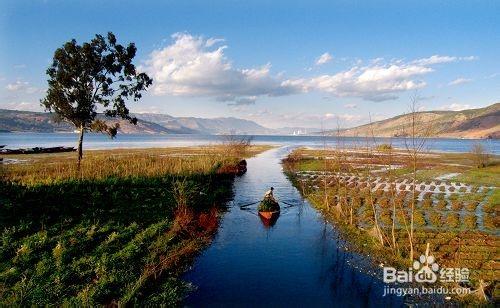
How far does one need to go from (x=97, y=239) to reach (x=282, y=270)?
35.7 feet

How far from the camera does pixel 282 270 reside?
20.9 metres

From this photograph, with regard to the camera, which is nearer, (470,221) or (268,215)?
(470,221)

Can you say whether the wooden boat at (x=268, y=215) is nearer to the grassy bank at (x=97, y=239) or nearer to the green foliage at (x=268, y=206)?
the green foliage at (x=268, y=206)

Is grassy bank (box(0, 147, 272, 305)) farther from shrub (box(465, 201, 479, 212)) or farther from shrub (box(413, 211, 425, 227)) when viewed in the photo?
shrub (box(465, 201, 479, 212))

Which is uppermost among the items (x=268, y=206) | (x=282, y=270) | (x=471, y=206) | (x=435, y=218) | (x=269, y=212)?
(x=268, y=206)

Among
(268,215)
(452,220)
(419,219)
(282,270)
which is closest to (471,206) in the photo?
(452,220)

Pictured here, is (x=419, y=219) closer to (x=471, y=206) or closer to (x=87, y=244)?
(x=471, y=206)

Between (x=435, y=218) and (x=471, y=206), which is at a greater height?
(x=435, y=218)

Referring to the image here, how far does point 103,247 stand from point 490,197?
42016mm

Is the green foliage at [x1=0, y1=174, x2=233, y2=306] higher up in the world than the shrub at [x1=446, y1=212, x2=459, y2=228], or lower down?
higher up

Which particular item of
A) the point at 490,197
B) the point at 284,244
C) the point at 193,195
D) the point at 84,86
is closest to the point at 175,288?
the point at 284,244

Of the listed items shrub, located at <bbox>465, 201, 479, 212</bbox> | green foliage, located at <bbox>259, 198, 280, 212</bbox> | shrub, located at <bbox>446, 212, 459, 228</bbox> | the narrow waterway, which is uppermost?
green foliage, located at <bbox>259, 198, 280, 212</bbox>

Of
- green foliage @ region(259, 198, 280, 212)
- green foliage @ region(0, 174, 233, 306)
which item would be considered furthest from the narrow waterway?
green foliage @ region(0, 174, 233, 306)

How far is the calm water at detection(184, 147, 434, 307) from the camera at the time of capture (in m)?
17.3
